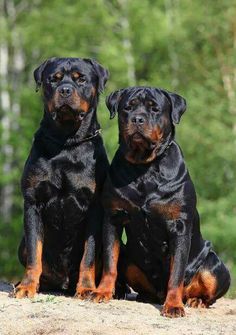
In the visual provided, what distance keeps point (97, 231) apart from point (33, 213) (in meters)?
0.60

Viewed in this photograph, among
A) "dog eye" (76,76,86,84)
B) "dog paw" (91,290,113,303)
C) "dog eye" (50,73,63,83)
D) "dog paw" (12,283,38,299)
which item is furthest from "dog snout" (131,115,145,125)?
"dog paw" (12,283,38,299)

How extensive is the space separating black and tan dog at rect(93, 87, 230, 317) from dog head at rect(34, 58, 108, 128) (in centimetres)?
28

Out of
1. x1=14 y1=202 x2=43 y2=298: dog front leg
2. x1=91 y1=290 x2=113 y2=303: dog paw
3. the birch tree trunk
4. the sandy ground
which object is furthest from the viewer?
the birch tree trunk

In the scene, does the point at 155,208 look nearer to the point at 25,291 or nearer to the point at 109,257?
the point at 109,257

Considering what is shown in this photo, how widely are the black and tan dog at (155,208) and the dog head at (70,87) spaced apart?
10.8 inches

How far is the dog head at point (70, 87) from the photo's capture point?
7336mm

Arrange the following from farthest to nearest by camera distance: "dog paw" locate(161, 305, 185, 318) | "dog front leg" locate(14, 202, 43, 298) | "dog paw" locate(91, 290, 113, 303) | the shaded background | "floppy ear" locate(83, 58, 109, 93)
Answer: the shaded background → "floppy ear" locate(83, 58, 109, 93) → "dog front leg" locate(14, 202, 43, 298) → "dog paw" locate(91, 290, 113, 303) → "dog paw" locate(161, 305, 185, 318)

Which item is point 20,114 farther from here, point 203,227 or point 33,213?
point 33,213

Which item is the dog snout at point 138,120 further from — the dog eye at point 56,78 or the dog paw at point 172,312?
the dog paw at point 172,312

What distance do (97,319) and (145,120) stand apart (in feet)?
5.51

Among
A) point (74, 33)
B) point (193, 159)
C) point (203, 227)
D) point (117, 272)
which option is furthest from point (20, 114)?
point (117, 272)

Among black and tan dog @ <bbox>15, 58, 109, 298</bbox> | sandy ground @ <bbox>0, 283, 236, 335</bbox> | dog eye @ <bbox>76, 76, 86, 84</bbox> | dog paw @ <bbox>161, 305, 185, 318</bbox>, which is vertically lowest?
sandy ground @ <bbox>0, 283, 236, 335</bbox>

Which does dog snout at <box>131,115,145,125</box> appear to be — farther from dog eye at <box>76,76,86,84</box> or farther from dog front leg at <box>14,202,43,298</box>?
dog front leg at <box>14,202,43,298</box>

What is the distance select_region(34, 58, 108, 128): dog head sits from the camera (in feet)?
24.1
